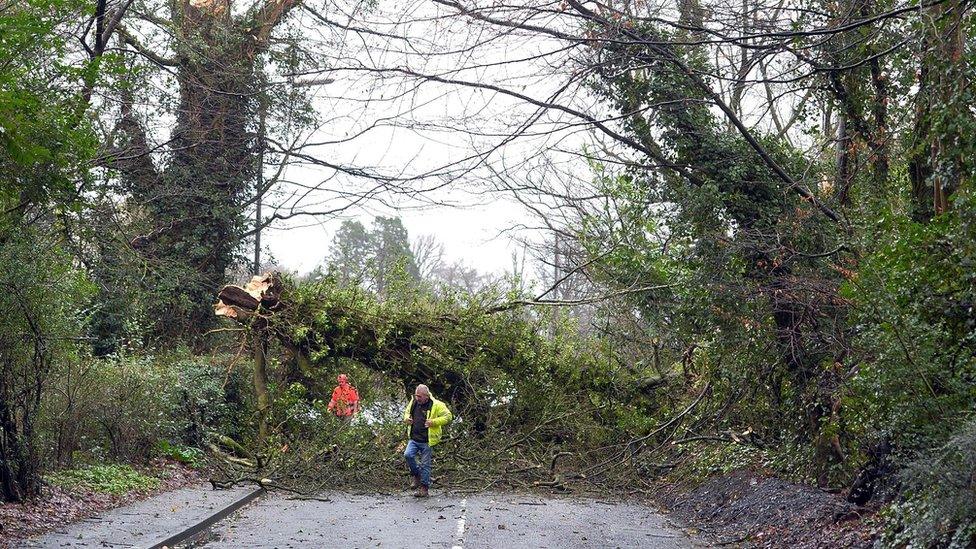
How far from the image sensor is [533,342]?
21250 mm

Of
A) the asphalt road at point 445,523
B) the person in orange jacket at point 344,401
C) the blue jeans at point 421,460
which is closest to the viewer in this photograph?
the asphalt road at point 445,523

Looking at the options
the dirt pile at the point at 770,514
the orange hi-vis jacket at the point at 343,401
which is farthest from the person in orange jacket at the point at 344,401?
the dirt pile at the point at 770,514

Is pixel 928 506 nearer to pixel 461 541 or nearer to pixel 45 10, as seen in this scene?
pixel 461 541

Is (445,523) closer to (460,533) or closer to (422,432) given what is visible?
(460,533)

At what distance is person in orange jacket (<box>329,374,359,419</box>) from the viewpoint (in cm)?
2008

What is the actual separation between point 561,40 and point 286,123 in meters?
18.9

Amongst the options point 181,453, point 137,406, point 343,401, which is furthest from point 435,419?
point 181,453

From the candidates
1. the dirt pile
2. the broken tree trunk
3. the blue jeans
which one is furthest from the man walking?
the dirt pile

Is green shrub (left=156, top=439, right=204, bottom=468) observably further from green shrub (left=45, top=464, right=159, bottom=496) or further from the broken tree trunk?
green shrub (left=45, top=464, right=159, bottom=496)

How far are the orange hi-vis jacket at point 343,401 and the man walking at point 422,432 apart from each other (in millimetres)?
2431

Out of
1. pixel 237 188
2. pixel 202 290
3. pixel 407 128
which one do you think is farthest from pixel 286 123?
pixel 407 128

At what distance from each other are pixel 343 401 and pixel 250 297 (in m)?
2.86

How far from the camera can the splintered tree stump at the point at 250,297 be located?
20.4 meters

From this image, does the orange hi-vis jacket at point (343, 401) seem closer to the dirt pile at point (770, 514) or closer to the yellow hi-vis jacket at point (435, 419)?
the yellow hi-vis jacket at point (435, 419)
